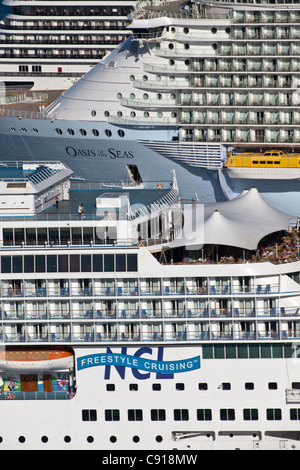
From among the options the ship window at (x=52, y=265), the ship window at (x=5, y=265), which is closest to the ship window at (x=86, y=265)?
the ship window at (x=52, y=265)

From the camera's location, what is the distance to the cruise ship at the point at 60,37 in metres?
80.6

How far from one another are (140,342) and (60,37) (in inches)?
1840

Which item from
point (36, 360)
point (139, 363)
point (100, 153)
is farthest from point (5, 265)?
point (100, 153)

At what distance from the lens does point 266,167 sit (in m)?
59.8

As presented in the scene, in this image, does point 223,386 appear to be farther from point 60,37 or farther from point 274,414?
point 60,37

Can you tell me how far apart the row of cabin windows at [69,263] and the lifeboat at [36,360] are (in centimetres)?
285

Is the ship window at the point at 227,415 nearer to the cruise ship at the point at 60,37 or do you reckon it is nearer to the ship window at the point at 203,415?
the ship window at the point at 203,415

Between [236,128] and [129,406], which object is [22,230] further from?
[236,128]

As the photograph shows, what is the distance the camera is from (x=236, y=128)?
61469 millimetres

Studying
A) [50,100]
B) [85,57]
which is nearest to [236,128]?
[50,100]

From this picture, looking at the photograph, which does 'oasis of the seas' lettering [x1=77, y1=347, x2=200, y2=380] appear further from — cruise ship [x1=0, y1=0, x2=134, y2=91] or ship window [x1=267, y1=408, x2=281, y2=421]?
cruise ship [x1=0, y1=0, x2=134, y2=91]

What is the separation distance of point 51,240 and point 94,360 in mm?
4420

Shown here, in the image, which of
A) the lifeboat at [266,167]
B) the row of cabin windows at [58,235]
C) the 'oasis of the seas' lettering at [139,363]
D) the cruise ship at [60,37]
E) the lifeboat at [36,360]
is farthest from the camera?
the cruise ship at [60,37]
